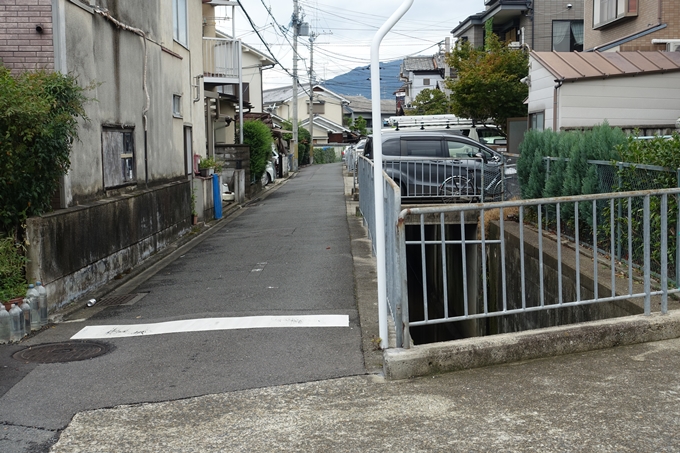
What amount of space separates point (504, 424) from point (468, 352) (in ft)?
3.50

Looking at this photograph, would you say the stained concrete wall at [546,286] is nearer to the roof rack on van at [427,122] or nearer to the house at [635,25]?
the house at [635,25]

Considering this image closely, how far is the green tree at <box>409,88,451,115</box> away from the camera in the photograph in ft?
143

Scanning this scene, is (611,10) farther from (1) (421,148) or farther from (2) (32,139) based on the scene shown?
(2) (32,139)

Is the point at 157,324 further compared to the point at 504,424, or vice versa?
the point at 157,324

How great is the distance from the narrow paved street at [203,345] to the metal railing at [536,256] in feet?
3.21

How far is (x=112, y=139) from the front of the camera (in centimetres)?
1174

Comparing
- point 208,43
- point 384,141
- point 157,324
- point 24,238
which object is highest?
point 208,43

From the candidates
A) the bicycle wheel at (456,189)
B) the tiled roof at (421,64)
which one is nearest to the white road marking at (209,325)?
the bicycle wheel at (456,189)

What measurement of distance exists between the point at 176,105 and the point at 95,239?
23.4 feet

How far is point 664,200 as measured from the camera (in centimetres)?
603

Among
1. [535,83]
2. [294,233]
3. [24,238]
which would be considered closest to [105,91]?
[24,238]

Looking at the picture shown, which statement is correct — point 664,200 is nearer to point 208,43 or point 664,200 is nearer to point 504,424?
point 504,424

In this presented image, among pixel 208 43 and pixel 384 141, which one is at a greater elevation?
pixel 208 43

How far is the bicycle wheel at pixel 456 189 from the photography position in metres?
14.6
